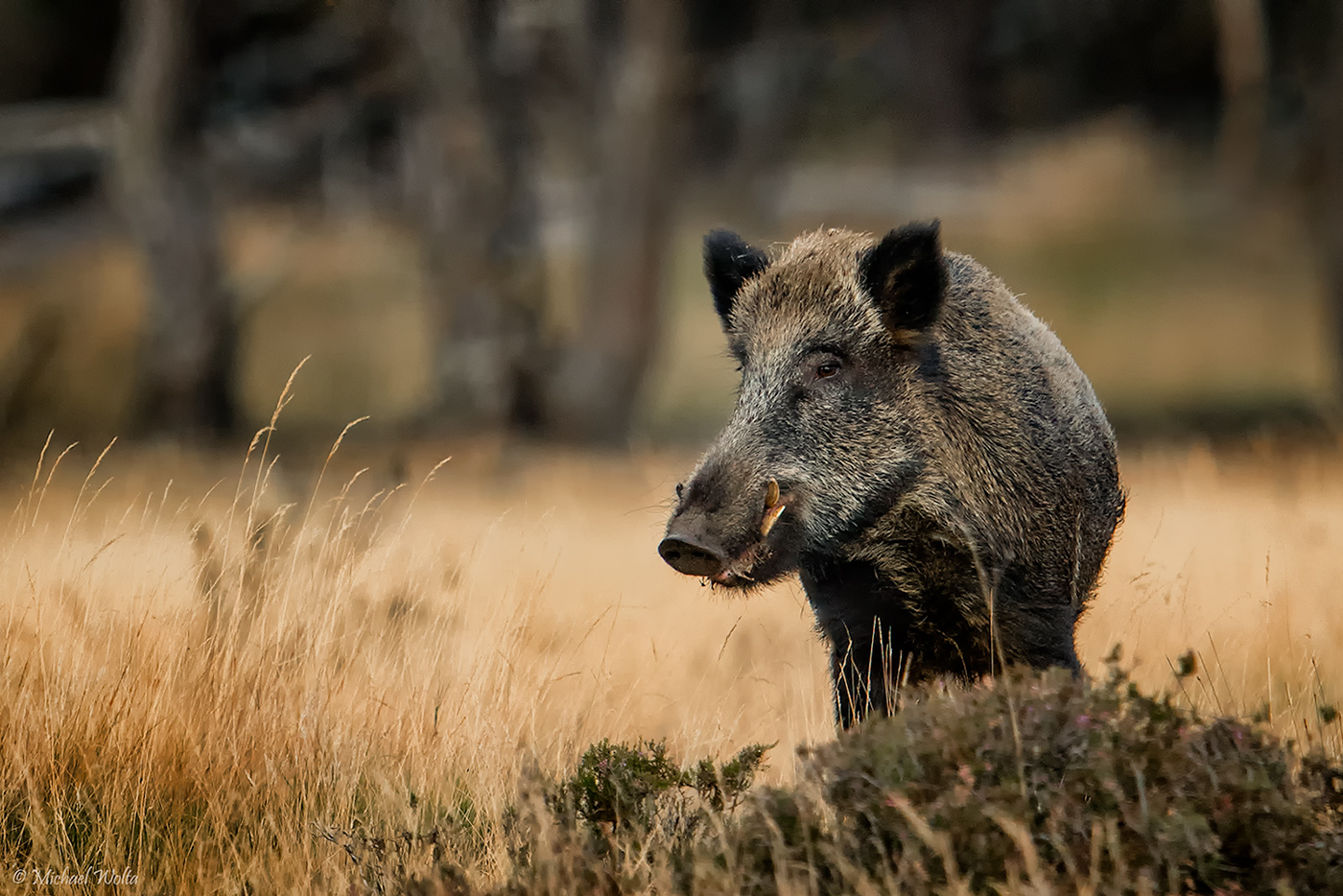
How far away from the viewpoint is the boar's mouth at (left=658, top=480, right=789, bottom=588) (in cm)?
436

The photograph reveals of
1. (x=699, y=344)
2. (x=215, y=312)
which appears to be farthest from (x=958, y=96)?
(x=215, y=312)

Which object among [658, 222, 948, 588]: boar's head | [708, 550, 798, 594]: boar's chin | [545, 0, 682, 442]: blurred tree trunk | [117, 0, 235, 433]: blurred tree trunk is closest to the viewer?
[708, 550, 798, 594]: boar's chin

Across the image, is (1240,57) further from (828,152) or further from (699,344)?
(828,152)

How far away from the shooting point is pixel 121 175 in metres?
16.1

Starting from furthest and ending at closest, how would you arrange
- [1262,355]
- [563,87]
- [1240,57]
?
[1262,355] < [563,87] < [1240,57]

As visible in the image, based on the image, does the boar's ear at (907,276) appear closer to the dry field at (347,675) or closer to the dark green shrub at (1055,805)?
the dry field at (347,675)

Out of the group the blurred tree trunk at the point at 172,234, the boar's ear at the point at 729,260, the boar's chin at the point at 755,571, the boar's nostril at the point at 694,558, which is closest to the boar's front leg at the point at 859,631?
the boar's chin at the point at 755,571

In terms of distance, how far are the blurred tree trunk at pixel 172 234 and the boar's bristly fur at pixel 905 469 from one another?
1192 centimetres

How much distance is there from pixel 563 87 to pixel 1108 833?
17.2 metres

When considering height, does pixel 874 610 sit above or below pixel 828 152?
below

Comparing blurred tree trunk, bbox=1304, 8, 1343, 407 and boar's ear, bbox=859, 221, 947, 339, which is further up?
blurred tree trunk, bbox=1304, 8, 1343, 407

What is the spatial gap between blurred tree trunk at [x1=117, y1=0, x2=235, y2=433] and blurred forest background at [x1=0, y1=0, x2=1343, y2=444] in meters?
0.04

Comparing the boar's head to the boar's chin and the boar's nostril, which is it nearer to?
the boar's chin

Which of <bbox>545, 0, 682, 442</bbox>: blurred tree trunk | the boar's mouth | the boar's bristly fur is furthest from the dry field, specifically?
<bbox>545, 0, 682, 442</bbox>: blurred tree trunk
